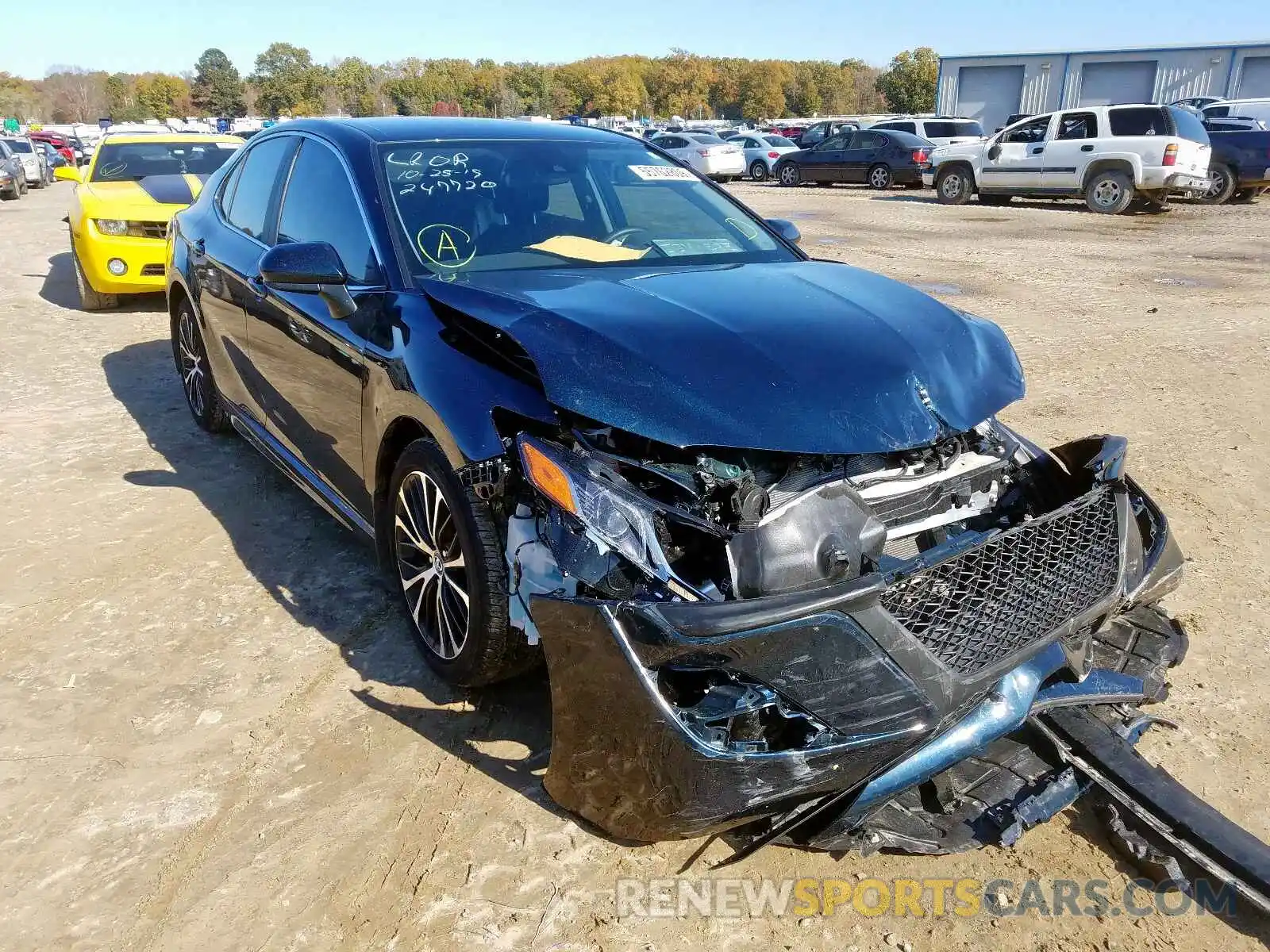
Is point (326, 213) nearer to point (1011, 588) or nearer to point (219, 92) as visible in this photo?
point (1011, 588)

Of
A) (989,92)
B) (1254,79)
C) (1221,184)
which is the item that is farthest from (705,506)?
(1254,79)

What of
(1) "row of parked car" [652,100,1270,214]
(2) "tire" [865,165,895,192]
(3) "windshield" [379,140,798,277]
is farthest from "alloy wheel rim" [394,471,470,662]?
(2) "tire" [865,165,895,192]

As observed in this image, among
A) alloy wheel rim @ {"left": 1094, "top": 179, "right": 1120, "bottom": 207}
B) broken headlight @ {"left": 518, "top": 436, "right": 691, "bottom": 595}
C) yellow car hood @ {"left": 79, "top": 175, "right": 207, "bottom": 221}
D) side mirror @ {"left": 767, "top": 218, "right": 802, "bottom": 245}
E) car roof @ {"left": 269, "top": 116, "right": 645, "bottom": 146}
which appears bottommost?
alloy wheel rim @ {"left": 1094, "top": 179, "right": 1120, "bottom": 207}

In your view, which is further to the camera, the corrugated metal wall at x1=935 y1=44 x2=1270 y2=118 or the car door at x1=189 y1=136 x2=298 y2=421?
the corrugated metal wall at x1=935 y1=44 x2=1270 y2=118

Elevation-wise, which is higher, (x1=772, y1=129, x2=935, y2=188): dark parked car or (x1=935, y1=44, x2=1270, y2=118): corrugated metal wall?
(x1=935, y1=44, x2=1270, y2=118): corrugated metal wall

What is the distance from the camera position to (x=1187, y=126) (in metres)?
15.5

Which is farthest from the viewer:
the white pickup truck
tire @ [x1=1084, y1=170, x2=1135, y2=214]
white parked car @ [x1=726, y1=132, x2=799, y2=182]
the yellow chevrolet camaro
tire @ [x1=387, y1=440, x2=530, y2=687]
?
white parked car @ [x1=726, y1=132, x2=799, y2=182]

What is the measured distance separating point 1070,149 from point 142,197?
14.4 m

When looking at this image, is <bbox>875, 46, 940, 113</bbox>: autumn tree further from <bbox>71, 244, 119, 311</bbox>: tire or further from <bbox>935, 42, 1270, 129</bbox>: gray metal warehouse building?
<bbox>71, 244, 119, 311</bbox>: tire

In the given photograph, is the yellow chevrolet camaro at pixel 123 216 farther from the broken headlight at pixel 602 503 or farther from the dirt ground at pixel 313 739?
the broken headlight at pixel 602 503

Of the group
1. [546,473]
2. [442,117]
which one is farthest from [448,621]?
[442,117]

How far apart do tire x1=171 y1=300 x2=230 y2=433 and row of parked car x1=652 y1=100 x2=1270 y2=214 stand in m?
Answer: 8.23

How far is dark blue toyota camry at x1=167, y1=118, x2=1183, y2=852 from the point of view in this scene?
7.05 feet

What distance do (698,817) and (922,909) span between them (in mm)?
599
